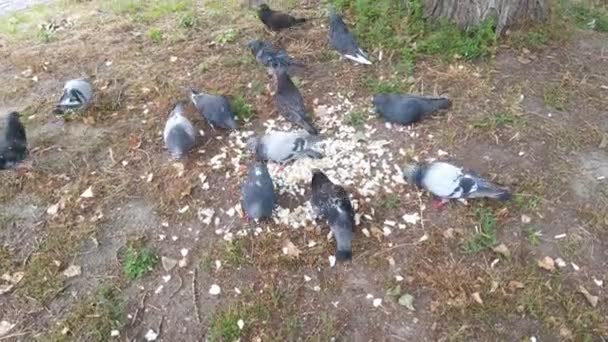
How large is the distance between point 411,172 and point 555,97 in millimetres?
1640

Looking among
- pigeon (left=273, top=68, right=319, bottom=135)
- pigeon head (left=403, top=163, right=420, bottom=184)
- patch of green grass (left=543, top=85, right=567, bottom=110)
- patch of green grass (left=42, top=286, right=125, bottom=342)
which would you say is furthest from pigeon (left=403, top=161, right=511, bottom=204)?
patch of green grass (left=42, top=286, right=125, bottom=342)

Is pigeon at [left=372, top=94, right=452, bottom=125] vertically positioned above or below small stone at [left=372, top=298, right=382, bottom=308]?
above

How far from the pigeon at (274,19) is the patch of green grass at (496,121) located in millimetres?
2265

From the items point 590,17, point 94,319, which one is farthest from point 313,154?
point 590,17

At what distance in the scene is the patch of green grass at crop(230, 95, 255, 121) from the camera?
4621 millimetres

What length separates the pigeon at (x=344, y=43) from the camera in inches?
199

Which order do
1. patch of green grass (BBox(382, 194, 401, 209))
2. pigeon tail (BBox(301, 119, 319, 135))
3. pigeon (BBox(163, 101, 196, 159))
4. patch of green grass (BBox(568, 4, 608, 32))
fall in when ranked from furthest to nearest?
patch of green grass (BBox(568, 4, 608, 32)), pigeon tail (BBox(301, 119, 319, 135)), pigeon (BBox(163, 101, 196, 159)), patch of green grass (BBox(382, 194, 401, 209))

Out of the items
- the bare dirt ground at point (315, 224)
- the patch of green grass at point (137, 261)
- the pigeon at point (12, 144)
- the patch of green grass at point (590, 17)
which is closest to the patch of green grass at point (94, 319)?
the bare dirt ground at point (315, 224)

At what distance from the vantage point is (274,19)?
5.59m

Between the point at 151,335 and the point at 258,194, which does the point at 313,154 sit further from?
the point at 151,335

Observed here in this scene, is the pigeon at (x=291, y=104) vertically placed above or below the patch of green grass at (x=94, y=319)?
above

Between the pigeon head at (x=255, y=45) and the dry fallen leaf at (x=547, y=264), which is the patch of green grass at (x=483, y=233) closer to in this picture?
the dry fallen leaf at (x=547, y=264)

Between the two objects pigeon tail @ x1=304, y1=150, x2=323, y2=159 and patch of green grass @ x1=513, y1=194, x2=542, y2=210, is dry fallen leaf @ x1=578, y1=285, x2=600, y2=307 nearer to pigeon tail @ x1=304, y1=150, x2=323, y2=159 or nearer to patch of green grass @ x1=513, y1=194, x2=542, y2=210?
patch of green grass @ x1=513, y1=194, x2=542, y2=210

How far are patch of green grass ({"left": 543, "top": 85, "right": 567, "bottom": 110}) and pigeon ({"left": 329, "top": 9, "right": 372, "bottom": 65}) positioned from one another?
5.07 ft
